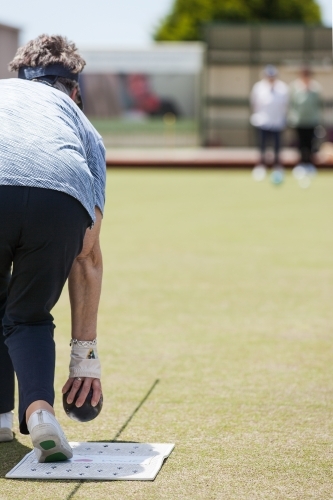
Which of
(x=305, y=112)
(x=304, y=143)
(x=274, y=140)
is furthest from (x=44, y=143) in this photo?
(x=304, y=143)

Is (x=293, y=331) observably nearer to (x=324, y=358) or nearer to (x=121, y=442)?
(x=324, y=358)

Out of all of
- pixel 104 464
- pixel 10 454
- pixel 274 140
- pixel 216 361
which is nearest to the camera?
pixel 104 464

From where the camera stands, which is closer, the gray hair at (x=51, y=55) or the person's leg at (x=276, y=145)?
the gray hair at (x=51, y=55)

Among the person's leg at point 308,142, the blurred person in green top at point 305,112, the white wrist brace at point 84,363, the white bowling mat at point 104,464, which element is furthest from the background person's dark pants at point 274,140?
the white bowling mat at point 104,464

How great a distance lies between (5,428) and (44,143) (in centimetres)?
104

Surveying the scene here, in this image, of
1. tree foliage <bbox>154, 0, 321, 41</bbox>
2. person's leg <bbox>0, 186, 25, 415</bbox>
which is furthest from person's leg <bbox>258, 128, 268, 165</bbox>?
tree foliage <bbox>154, 0, 321, 41</bbox>

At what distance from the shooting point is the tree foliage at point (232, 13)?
62.8m

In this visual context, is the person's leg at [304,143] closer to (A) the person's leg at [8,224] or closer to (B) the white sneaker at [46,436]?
(A) the person's leg at [8,224]

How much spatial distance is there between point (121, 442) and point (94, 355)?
32cm

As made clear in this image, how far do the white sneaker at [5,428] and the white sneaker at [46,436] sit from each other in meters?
0.37

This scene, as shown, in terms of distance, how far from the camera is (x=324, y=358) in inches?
188

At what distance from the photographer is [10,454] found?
10.8 ft

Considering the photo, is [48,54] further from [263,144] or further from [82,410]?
[263,144]

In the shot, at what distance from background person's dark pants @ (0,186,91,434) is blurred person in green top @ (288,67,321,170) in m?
16.7
